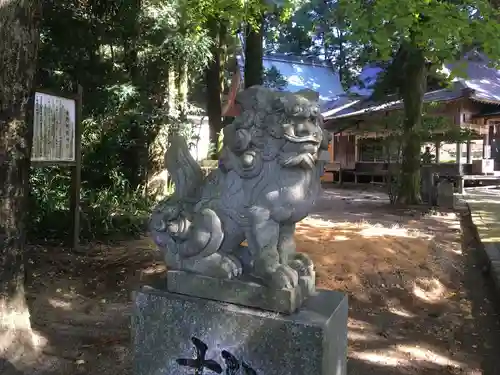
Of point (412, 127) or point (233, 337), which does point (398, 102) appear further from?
point (233, 337)

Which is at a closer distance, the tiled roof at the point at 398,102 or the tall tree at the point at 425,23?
the tall tree at the point at 425,23

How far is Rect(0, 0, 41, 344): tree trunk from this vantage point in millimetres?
3271

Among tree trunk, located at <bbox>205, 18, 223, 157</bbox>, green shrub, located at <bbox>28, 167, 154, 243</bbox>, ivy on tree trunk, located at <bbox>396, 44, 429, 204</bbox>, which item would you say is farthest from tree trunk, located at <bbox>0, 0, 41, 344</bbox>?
ivy on tree trunk, located at <bbox>396, 44, 429, 204</bbox>

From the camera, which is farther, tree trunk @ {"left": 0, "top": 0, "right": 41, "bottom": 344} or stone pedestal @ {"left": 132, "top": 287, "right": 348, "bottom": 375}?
tree trunk @ {"left": 0, "top": 0, "right": 41, "bottom": 344}

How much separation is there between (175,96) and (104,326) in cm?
533

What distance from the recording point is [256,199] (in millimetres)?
2189

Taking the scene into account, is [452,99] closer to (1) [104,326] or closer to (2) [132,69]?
(2) [132,69]

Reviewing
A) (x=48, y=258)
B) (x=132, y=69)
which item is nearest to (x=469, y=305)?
(x=48, y=258)

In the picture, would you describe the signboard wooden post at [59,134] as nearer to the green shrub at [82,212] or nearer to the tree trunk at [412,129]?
the green shrub at [82,212]

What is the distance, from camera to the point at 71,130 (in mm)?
5672

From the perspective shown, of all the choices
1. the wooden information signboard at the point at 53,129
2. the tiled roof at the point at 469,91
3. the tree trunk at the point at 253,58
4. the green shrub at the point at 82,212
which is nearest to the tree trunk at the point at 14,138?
the wooden information signboard at the point at 53,129

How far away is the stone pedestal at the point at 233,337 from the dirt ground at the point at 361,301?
145cm

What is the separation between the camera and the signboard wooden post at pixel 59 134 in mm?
5094

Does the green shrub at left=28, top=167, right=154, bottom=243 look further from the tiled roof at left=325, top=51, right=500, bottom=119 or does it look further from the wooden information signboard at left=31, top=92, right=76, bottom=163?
the tiled roof at left=325, top=51, right=500, bottom=119
